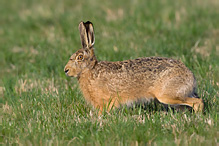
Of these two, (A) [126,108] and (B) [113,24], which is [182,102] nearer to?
(A) [126,108]

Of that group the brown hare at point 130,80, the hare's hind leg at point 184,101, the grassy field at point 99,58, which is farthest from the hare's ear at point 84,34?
the hare's hind leg at point 184,101

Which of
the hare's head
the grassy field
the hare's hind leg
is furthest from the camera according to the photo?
the hare's head

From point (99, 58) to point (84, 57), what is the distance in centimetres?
159

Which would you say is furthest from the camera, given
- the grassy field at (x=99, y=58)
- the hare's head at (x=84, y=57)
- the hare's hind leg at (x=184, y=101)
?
the hare's head at (x=84, y=57)

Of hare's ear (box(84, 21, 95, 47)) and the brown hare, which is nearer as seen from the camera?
the brown hare

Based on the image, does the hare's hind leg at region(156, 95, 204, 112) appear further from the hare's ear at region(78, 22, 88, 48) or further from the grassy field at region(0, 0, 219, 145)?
the hare's ear at region(78, 22, 88, 48)

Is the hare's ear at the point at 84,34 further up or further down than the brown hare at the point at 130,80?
further up

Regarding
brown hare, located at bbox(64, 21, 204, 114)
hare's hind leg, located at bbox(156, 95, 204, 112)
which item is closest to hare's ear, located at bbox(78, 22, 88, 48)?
brown hare, located at bbox(64, 21, 204, 114)

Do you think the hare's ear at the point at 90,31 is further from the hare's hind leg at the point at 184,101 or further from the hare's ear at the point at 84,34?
the hare's hind leg at the point at 184,101

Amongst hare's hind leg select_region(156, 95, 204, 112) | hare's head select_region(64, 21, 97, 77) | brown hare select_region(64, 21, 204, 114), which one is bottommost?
hare's hind leg select_region(156, 95, 204, 112)

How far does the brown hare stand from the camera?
5.09m

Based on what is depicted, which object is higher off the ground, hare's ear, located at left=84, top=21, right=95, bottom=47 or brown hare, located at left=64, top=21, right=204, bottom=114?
hare's ear, located at left=84, top=21, right=95, bottom=47

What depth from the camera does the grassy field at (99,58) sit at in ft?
14.5

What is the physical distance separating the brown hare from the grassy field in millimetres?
186
